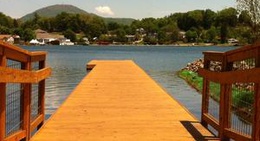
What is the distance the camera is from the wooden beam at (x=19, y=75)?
504 centimetres

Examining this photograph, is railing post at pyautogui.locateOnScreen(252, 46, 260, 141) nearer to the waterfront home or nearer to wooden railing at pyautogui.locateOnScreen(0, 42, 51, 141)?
wooden railing at pyautogui.locateOnScreen(0, 42, 51, 141)

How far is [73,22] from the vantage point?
196 meters

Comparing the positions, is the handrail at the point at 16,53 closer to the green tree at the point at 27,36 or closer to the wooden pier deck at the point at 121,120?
the wooden pier deck at the point at 121,120

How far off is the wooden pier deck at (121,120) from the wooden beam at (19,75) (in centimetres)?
83

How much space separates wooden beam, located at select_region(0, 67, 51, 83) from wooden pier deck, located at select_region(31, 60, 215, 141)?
828mm

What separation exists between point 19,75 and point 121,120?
2.64 meters

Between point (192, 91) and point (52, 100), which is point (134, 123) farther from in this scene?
point (192, 91)

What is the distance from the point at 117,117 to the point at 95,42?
19194 cm

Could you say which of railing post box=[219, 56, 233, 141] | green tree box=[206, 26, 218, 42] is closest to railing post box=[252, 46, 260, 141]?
railing post box=[219, 56, 233, 141]

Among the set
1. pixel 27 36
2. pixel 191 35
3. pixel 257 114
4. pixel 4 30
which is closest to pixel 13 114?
pixel 257 114

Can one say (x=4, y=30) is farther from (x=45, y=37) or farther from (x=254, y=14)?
(x=254, y=14)

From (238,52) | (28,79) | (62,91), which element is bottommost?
(62,91)

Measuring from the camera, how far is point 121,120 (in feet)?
26.0

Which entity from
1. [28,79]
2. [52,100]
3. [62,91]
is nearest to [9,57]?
[28,79]
